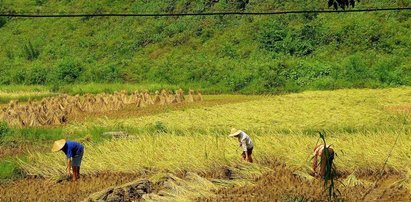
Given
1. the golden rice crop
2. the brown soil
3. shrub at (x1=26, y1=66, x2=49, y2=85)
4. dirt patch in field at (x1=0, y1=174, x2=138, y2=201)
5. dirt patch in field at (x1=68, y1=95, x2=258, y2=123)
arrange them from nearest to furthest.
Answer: the brown soil → dirt patch in field at (x1=0, y1=174, x2=138, y2=201) → the golden rice crop → dirt patch in field at (x1=68, y1=95, x2=258, y2=123) → shrub at (x1=26, y1=66, x2=49, y2=85)

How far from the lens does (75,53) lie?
181ft

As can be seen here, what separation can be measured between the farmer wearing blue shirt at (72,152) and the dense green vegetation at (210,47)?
25066 mm

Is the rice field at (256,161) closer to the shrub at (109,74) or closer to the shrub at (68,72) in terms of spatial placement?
Result: the shrub at (109,74)

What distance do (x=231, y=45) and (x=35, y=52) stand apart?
1742 centimetres

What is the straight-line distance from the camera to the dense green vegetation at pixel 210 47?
1580 inches

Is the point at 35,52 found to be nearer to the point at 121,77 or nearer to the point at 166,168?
the point at 121,77

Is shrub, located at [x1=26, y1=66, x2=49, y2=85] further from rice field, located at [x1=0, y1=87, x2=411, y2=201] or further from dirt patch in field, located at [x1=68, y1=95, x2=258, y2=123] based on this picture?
rice field, located at [x1=0, y1=87, x2=411, y2=201]

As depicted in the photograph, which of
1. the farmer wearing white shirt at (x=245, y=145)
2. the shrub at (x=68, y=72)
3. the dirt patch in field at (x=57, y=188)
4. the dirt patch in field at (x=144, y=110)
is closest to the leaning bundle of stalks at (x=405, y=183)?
the farmer wearing white shirt at (x=245, y=145)

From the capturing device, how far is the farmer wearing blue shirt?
44.5 ft

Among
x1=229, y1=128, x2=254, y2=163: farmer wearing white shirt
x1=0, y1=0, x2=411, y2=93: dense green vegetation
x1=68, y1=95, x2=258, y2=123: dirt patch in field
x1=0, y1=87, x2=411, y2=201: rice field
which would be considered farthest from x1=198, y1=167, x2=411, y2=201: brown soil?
x1=0, y1=0, x2=411, y2=93: dense green vegetation

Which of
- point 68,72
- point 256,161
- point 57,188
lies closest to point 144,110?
point 256,161

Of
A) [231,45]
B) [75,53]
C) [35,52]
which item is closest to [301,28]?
[231,45]

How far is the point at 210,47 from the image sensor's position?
165ft

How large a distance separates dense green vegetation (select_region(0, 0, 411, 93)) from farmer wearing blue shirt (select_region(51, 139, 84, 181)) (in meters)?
25.1
